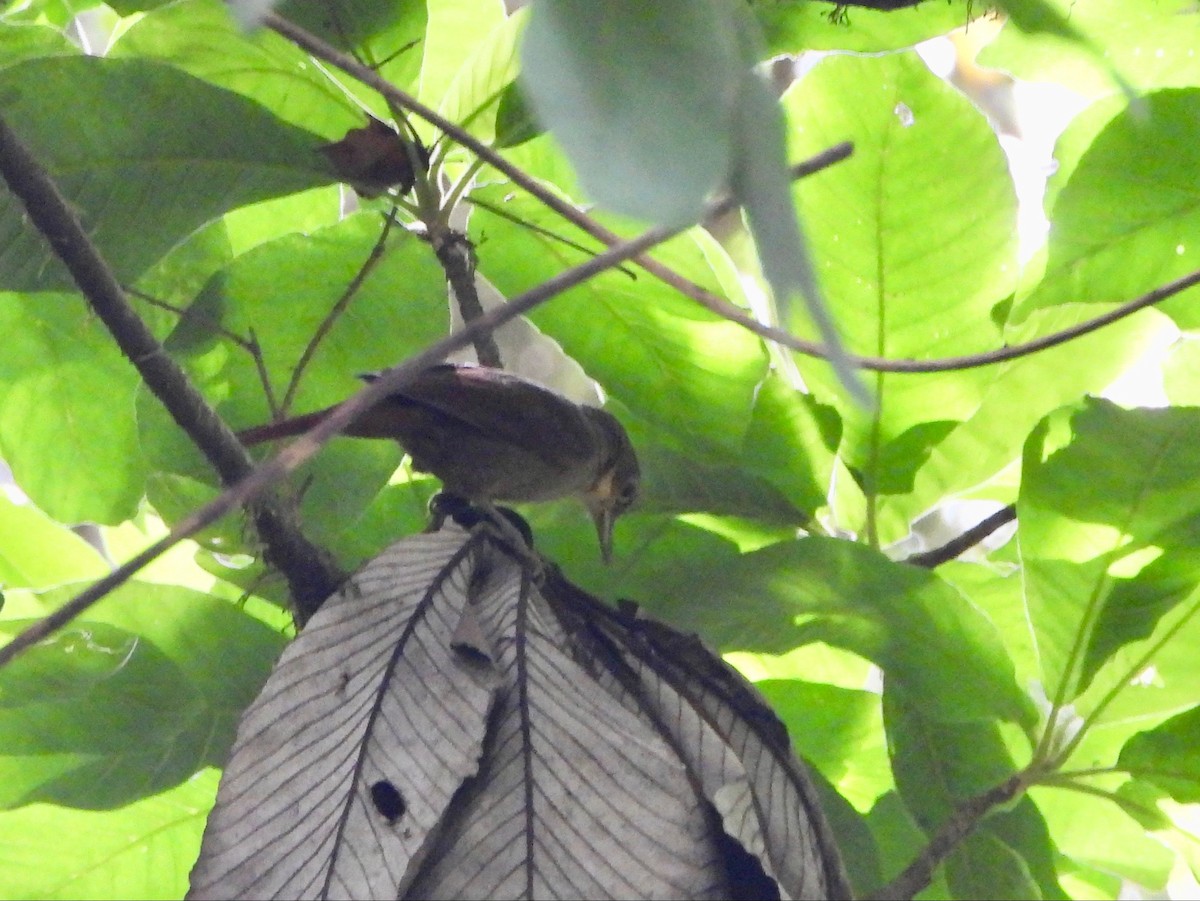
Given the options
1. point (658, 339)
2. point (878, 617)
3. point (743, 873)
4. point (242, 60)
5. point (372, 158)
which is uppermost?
point (242, 60)

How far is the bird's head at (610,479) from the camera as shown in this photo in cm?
140

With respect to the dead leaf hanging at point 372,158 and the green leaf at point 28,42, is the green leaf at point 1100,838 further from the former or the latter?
the green leaf at point 28,42

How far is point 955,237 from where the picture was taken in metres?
1.32

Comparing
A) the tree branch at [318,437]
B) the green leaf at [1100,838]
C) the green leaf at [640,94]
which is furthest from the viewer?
the green leaf at [1100,838]

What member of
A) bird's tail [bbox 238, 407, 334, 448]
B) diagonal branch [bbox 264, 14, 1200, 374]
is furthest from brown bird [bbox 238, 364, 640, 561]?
diagonal branch [bbox 264, 14, 1200, 374]

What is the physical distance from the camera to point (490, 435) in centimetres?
139

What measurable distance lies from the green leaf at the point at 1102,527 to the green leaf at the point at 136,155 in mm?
741

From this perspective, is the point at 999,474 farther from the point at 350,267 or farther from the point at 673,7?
the point at 673,7

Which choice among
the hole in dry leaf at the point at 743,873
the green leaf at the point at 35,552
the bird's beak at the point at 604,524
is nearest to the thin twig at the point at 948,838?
the hole in dry leaf at the point at 743,873

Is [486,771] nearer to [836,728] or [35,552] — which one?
[836,728]

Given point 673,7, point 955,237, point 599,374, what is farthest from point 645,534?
point 673,7

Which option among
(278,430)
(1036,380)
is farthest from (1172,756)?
(278,430)

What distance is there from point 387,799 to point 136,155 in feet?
2.11

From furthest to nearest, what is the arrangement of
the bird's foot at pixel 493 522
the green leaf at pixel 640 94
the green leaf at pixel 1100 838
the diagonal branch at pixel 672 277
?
the green leaf at pixel 1100 838, the bird's foot at pixel 493 522, the diagonal branch at pixel 672 277, the green leaf at pixel 640 94
